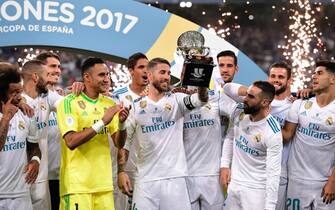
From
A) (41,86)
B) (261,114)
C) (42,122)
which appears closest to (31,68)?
(41,86)

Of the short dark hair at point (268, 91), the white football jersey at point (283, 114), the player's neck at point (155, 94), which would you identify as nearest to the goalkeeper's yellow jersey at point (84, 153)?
the player's neck at point (155, 94)

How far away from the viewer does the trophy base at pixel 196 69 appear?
6535 mm

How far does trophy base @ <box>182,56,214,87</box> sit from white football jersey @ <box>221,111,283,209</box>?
90cm

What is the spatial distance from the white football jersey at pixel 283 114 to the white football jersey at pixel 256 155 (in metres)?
0.54

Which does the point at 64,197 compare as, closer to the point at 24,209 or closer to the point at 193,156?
the point at 24,209

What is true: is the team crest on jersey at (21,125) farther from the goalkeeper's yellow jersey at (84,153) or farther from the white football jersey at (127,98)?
the white football jersey at (127,98)

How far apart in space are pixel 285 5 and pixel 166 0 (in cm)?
440

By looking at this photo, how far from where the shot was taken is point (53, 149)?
796cm

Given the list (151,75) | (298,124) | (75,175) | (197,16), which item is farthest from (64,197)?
(197,16)

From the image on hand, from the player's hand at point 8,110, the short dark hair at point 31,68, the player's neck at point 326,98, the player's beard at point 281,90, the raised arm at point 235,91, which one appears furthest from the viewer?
the player's beard at point 281,90

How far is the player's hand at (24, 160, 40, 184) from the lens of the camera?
6762 millimetres

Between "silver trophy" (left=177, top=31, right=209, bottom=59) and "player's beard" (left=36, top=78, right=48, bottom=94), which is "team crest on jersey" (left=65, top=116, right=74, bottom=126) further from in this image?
"silver trophy" (left=177, top=31, right=209, bottom=59)

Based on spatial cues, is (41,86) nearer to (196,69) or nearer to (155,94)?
(155,94)

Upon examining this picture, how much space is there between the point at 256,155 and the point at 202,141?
23.8 inches
